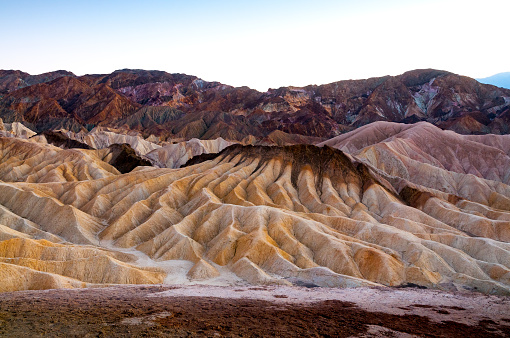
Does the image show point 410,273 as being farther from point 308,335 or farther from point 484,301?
point 308,335

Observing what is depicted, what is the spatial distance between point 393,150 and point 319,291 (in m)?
84.9

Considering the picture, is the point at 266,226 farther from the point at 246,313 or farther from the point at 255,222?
the point at 246,313

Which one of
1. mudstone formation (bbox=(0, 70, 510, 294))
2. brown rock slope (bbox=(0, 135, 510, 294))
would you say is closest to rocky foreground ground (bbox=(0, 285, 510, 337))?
mudstone formation (bbox=(0, 70, 510, 294))

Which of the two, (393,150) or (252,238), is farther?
(393,150)

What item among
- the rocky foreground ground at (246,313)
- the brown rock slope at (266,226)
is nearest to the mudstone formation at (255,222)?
the brown rock slope at (266,226)

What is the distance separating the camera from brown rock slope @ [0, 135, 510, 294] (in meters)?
45.4

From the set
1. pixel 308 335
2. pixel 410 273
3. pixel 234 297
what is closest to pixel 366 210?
pixel 410 273

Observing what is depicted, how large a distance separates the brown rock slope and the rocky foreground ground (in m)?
8.27

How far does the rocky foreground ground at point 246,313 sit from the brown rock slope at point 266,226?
8.27m

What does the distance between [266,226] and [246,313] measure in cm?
2860

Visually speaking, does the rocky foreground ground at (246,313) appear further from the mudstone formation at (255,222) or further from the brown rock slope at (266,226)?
the brown rock slope at (266,226)

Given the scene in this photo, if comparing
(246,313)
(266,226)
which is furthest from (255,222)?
(246,313)

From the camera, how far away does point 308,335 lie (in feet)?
75.7

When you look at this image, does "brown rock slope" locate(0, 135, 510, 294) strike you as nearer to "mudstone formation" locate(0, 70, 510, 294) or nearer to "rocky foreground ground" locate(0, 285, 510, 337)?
"mudstone formation" locate(0, 70, 510, 294)
